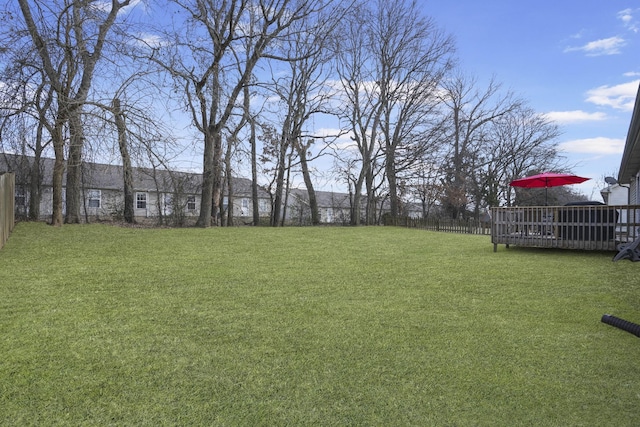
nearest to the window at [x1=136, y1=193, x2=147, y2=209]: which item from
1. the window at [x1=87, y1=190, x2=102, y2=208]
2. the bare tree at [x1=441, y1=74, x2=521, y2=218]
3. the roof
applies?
the window at [x1=87, y1=190, x2=102, y2=208]

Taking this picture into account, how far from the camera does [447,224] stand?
19.1 m

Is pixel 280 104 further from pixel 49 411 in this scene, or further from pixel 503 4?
pixel 49 411

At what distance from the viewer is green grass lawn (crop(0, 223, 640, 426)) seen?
2.15 metres

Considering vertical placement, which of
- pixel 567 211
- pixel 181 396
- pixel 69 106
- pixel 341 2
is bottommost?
pixel 181 396

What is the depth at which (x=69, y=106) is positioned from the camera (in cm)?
961

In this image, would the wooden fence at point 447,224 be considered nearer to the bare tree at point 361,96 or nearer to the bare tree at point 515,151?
the bare tree at point 361,96

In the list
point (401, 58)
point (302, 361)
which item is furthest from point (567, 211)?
point (401, 58)

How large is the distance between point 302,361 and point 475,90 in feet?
98.7

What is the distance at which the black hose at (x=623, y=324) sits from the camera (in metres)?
3.27

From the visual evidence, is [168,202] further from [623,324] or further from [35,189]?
[623,324]

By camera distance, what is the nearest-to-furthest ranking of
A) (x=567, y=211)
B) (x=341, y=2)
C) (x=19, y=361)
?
1. (x=19, y=361)
2. (x=567, y=211)
3. (x=341, y=2)

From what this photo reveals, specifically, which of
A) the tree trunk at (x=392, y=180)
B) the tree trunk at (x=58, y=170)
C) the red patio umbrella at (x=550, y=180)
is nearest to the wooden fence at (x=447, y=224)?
the tree trunk at (x=392, y=180)

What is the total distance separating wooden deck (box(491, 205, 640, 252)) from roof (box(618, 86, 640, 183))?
1.31m

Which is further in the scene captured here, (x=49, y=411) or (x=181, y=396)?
(x=181, y=396)
